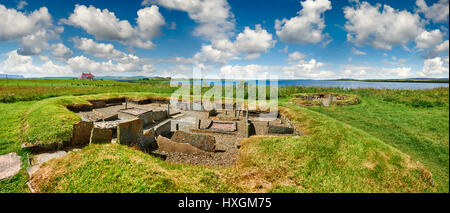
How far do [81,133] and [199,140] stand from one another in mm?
5914

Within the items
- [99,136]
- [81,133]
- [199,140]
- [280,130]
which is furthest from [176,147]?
[280,130]

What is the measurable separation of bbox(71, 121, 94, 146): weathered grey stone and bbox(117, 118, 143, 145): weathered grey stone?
2366mm

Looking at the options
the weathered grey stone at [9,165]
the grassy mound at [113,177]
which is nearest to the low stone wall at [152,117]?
the weathered grey stone at [9,165]

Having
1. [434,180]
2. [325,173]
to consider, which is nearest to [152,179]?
[325,173]

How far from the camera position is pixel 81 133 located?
904 centimetres

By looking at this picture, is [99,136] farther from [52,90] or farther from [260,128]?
[52,90]

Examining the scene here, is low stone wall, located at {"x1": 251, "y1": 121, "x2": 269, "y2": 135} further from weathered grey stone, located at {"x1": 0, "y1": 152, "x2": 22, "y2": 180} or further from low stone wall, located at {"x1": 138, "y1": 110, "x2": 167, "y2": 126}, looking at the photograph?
weathered grey stone, located at {"x1": 0, "y1": 152, "x2": 22, "y2": 180}

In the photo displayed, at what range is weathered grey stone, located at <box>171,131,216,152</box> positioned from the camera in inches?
370

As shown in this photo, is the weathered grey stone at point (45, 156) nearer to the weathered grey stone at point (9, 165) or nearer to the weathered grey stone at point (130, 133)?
the weathered grey stone at point (9, 165)

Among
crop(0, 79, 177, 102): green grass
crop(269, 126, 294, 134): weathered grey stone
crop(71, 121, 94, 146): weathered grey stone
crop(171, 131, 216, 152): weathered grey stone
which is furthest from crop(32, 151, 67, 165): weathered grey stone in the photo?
crop(0, 79, 177, 102): green grass

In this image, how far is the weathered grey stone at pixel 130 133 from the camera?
8.24 meters

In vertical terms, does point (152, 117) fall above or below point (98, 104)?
below

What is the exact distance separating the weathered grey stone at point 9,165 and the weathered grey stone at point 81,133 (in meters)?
1.95
